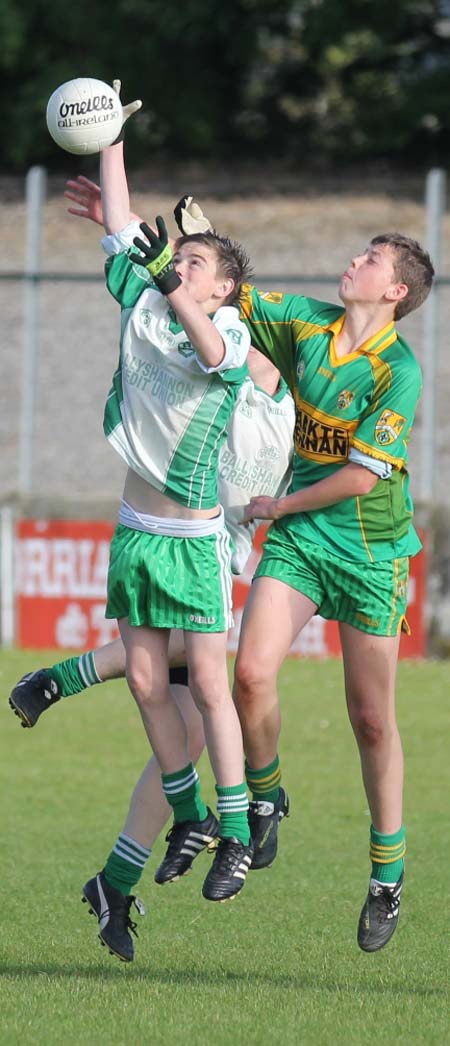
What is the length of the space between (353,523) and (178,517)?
588mm

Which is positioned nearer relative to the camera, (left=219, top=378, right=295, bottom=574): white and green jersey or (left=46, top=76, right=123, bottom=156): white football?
(left=46, top=76, right=123, bottom=156): white football

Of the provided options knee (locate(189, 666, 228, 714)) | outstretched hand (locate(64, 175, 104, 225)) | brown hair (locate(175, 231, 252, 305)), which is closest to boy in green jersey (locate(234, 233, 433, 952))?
knee (locate(189, 666, 228, 714))

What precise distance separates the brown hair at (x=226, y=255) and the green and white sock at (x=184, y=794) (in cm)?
146

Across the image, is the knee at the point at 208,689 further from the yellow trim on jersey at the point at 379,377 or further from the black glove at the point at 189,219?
the black glove at the point at 189,219

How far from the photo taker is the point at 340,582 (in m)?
5.11

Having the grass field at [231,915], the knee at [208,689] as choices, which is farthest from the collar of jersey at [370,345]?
the grass field at [231,915]

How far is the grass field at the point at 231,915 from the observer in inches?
178

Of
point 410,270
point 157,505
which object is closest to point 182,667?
point 157,505

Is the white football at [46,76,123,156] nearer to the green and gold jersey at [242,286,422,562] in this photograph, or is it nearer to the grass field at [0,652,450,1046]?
the green and gold jersey at [242,286,422,562]

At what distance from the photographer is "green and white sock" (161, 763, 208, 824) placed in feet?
16.3

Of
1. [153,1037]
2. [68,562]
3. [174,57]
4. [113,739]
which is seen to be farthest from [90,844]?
[174,57]

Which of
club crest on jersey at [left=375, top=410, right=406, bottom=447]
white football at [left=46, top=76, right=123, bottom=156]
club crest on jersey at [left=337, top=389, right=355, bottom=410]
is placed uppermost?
white football at [left=46, top=76, right=123, bottom=156]

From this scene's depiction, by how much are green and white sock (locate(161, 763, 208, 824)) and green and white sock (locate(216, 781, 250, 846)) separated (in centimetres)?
12

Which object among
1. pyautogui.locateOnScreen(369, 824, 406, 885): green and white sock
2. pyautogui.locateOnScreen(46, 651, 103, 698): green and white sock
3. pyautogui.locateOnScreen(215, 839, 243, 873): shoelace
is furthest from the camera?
pyautogui.locateOnScreen(46, 651, 103, 698): green and white sock
